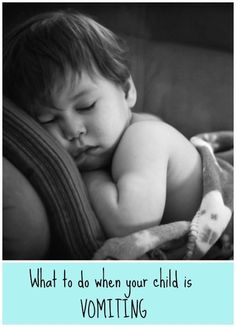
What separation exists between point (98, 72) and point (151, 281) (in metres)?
0.35

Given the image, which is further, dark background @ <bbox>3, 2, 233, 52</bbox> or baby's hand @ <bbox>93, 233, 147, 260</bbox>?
dark background @ <bbox>3, 2, 233, 52</bbox>

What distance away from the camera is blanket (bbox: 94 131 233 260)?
1.99 feet

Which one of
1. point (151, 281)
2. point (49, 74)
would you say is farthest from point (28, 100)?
point (151, 281)

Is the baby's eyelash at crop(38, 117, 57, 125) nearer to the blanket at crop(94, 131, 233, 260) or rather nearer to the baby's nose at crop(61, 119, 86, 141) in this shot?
the baby's nose at crop(61, 119, 86, 141)

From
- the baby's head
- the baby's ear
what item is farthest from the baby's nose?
the baby's ear

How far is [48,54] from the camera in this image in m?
0.67

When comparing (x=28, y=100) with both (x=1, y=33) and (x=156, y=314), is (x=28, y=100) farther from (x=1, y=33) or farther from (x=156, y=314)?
(x=156, y=314)

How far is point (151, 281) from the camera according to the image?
2.05 feet

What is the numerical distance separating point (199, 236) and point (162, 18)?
548 mm

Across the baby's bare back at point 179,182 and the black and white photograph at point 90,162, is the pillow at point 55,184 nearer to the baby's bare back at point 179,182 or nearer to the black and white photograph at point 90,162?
the black and white photograph at point 90,162

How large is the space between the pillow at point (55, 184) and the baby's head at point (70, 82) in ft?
0.21

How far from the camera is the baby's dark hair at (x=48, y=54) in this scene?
2.20 feet

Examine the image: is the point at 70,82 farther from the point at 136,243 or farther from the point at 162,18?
the point at 162,18

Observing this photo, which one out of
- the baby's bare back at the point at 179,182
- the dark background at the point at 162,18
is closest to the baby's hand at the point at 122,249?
the baby's bare back at the point at 179,182
